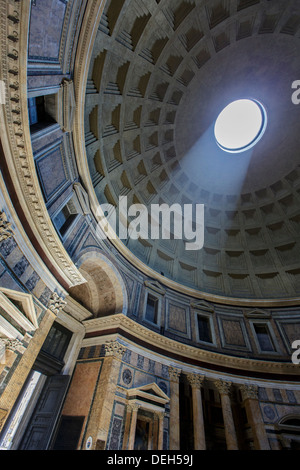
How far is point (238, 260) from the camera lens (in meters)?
18.9

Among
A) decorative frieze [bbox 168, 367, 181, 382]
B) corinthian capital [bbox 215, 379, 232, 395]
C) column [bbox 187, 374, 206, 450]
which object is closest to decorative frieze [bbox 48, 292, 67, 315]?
decorative frieze [bbox 168, 367, 181, 382]

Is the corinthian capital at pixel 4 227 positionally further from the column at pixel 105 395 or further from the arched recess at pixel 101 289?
the column at pixel 105 395

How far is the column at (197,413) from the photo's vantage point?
9867mm

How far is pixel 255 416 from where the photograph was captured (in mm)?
11133

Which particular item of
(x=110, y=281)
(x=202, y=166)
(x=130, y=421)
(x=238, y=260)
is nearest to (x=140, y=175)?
(x=202, y=166)

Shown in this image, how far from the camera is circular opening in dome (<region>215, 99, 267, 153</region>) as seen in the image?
59.7 feet

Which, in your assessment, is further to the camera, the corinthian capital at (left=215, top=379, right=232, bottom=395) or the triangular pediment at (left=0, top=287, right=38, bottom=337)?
the corinthian capital at (left=215, top=379, right=232, bottom=395)

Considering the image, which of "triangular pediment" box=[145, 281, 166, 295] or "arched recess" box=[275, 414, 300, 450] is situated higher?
"triangular pediment" box=[145, 281, 166, 295]

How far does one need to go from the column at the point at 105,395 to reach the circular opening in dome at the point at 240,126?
55.0ft

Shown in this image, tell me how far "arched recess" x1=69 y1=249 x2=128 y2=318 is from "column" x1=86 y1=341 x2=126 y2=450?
6.27 feet

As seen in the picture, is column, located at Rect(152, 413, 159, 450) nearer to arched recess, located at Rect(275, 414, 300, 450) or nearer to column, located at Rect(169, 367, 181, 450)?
column, located at Rect(169, 367, 181, 450)

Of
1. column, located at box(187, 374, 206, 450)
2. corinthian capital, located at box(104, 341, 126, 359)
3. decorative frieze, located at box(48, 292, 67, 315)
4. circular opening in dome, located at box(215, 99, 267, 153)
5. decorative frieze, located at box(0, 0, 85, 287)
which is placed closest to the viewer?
decorative frieze, located at box(0, 0, 85, 287)

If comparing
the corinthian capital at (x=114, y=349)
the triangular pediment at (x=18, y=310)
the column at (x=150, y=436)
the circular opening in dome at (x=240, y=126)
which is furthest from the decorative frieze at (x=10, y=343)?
the circular opening in dome at (x=240, y=126)
